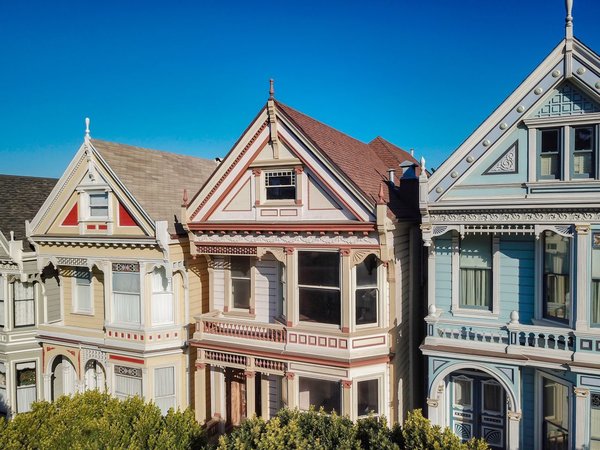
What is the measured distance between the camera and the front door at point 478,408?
46.5ft

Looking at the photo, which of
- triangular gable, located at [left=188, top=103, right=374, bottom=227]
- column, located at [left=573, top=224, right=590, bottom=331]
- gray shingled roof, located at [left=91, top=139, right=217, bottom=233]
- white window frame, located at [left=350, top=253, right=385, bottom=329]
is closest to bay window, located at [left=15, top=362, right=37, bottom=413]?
gray shingled roof, located at [left=91, top=139, right=217, bottom=233]

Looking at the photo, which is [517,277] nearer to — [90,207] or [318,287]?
[318,287]

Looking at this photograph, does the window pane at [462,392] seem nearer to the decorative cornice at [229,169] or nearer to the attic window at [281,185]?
the attic window at [281,185]

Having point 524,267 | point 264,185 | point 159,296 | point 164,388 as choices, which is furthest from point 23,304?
point 524,267

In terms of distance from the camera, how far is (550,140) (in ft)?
41.6

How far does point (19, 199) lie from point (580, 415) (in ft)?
78.2

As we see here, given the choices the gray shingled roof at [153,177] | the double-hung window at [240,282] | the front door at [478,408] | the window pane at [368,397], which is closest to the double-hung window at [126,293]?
the gray shingled roof at [153,177]

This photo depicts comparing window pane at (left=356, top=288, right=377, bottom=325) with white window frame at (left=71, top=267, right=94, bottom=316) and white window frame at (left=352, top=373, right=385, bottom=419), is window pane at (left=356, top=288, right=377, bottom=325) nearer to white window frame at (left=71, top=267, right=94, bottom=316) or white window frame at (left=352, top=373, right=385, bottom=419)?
white window frame at (left=352, top=373, right=385, bottom=419)

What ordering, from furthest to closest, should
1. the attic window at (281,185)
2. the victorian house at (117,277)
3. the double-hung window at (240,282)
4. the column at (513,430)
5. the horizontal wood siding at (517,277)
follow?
the double-hung window at (240,282)
the victorian house at (117,277)
the attic window at (281,185)
the horizontal wood siding at (517,277)
the column at (513,430)

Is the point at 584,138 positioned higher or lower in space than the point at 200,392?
higher

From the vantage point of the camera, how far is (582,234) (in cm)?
1198

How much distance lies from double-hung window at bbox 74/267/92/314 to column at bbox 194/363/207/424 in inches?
224

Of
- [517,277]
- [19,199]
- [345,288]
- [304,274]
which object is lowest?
[345,288]

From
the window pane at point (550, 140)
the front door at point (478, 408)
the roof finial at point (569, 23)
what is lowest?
the front door at point (478, 408)
